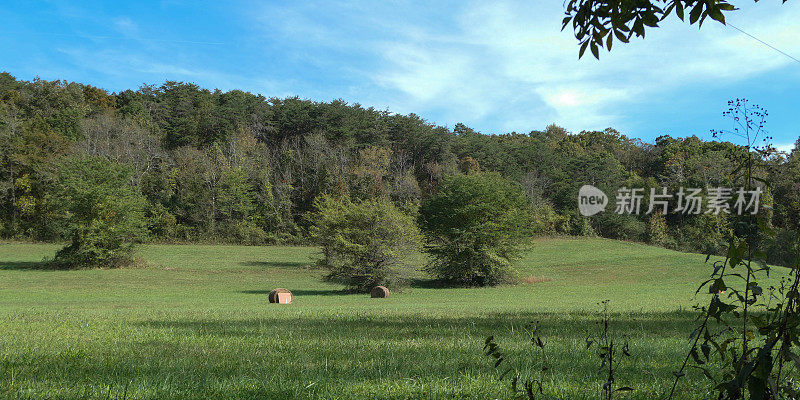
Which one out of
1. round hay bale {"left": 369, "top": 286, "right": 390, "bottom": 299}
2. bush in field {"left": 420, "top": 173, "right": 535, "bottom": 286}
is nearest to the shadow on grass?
round hay bale {"left": 369, "top": 286, "right": 390, "bottom": 299}

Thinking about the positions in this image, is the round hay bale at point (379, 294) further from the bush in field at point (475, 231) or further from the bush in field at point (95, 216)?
the bush in field at point (95, 216)

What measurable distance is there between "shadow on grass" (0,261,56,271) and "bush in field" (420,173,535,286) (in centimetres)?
2959

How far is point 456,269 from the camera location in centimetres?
3553

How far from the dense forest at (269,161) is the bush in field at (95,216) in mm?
10260

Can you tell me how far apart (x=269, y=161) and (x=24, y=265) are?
3509cm

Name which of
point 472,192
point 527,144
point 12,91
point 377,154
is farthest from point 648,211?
point 12,91

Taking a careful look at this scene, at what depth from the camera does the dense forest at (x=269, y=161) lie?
57.8 metres

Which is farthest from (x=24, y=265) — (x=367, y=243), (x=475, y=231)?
(x=475, y=231)

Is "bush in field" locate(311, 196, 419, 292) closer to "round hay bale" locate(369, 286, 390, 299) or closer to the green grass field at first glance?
"round hay bale" locate(369, 286, 390, 299)

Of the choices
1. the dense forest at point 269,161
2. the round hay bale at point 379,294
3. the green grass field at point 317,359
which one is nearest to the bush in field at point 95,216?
the dense forest at point 269,161

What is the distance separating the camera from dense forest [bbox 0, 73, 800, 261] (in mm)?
57812

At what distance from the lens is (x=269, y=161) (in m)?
71.1

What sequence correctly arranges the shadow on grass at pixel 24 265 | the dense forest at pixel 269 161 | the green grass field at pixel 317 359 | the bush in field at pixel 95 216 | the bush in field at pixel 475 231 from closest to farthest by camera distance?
the green grass field at pixel 317 359 < the bush in field at pixel 475 231 < the shadow on grass at pixel 24 265 < the bush in field at pixel 95 216 < the dense forest at pixel 269 161

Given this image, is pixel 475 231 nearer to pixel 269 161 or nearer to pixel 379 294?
pixel 379 294
